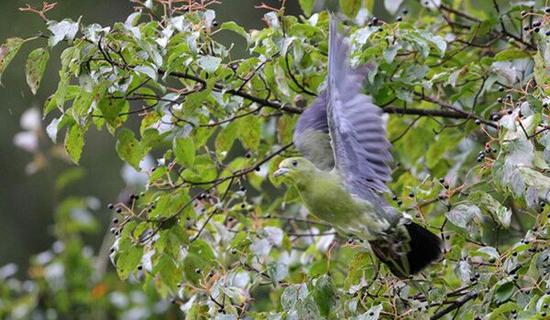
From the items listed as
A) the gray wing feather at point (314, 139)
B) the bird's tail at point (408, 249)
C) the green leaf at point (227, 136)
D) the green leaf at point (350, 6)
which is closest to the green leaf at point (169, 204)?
the green leaf at point (227, 136)

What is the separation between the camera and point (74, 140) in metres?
2.69

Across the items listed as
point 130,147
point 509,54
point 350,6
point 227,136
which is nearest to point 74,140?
point 130,147

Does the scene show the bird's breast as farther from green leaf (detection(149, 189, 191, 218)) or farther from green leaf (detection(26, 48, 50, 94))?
green leaf (detection(26, 48, 50, 94))

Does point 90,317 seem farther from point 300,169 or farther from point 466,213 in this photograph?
point 466,213

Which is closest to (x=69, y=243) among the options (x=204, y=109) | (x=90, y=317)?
(x=90, y=317)

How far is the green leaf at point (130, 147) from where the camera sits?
9.01ft

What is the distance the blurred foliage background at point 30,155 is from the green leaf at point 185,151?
552 centimetres

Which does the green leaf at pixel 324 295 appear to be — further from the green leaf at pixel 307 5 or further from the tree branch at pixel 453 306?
the green leaf at pixel 307 5

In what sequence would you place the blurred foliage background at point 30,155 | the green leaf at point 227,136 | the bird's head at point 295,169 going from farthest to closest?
the blurred foliage background at point 30,155
the green leaf at point 227,136
the bird's head at point 295,169

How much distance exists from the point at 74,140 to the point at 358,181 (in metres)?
0.70

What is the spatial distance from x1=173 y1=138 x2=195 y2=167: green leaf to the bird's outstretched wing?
0.35 metres

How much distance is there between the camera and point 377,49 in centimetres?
277

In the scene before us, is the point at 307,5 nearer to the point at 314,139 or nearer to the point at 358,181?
the point at 314,139

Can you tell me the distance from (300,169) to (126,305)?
6.51ft
